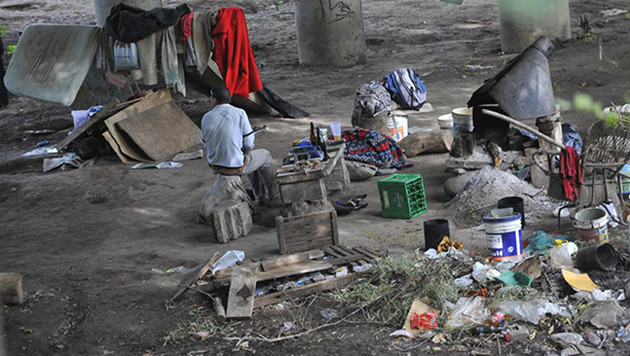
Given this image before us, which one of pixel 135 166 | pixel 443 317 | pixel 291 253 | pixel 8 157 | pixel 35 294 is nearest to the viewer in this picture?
pixel 443 317

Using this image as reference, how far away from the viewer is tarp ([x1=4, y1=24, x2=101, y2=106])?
12.0m

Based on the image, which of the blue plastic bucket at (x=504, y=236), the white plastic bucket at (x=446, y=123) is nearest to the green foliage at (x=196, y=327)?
the blue plastic bucket at (x=504, y=236)

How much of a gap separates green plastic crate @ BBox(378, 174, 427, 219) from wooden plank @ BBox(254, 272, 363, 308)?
73.3 inches

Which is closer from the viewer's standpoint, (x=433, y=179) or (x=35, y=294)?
(x=35, y=294)

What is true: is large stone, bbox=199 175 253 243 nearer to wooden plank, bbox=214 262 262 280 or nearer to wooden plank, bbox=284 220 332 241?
wooden plank, bbox=284 220 332 241

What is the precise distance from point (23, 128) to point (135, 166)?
4800 mm

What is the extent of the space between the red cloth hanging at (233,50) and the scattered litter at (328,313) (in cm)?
640

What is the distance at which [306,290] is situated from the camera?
6641 mm

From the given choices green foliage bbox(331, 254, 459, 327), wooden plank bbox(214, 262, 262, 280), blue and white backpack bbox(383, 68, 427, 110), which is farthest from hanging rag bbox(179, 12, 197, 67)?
green foliage bbox(331, 254, 459, 327)

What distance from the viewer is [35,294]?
7.24 meters

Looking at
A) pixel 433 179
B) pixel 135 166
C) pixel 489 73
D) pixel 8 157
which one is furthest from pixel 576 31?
pixel 8 157

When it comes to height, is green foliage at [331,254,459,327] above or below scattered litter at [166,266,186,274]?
above

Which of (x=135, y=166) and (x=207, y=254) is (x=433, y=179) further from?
(x=135, y=166)

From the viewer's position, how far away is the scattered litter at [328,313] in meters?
6.24
